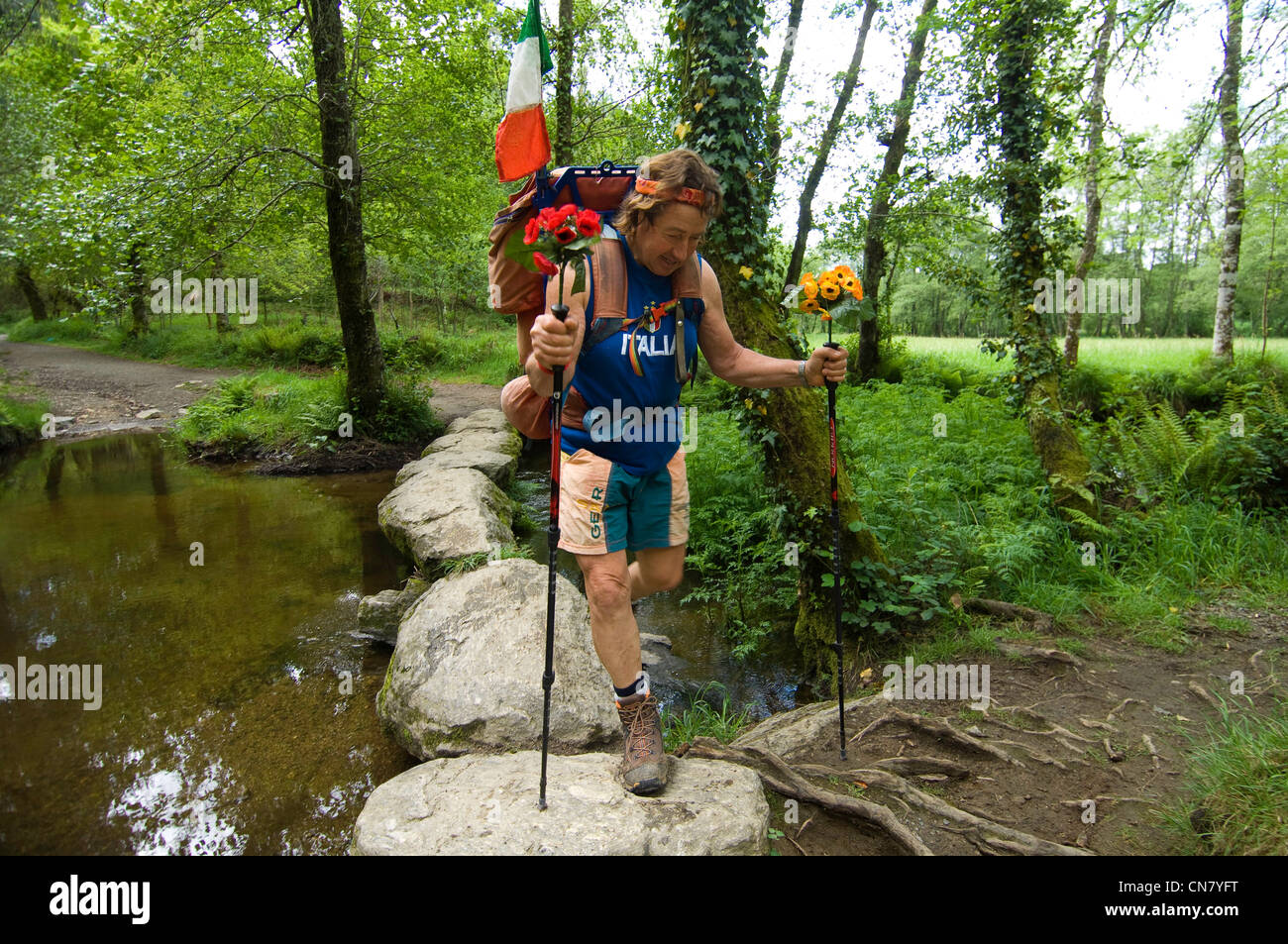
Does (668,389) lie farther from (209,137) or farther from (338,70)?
(209,137)

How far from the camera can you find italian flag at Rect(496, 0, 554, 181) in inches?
107

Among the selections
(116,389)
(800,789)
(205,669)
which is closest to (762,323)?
(800,789)

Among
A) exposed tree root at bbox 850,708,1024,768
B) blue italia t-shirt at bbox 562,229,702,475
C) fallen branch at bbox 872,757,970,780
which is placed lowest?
fallen branch at bbox 872,757,970,780

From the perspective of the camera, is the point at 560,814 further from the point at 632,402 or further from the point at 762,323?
the point at 762,323

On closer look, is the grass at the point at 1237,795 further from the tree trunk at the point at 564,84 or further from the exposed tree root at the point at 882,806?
the tree trunk at the point at 564,84

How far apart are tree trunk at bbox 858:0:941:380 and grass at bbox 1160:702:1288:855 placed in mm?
8610

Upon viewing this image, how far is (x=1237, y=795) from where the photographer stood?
102 inches

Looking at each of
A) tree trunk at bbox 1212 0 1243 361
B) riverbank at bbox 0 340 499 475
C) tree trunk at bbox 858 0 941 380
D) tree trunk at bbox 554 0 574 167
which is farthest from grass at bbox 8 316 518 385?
tree trunk at bbox 1212 0 1243 361

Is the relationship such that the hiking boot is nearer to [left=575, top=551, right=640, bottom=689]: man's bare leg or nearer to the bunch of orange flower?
[left=575, top=551, right=640, bottom=689]: man's bare leg

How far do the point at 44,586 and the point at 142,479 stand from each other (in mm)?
4516

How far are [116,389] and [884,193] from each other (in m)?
18.8

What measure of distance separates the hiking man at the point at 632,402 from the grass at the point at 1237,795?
207 centimetres

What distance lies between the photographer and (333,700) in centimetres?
451

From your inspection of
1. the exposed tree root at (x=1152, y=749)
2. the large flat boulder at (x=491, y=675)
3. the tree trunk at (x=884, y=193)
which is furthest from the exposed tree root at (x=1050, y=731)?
the tree trunk at (x=884, y=193)
